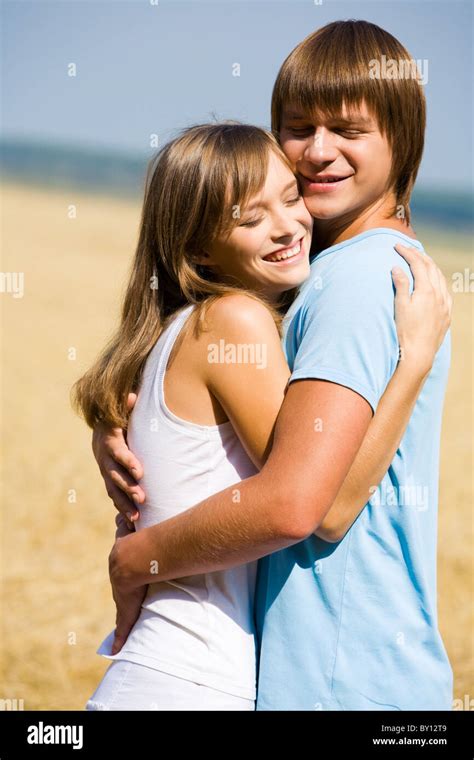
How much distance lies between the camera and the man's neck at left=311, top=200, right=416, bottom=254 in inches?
108

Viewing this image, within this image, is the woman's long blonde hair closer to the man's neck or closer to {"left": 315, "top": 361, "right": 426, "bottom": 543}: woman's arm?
the man's neck

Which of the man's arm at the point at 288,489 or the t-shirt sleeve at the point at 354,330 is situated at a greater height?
the t-shirt sleeve at the point at 354,330

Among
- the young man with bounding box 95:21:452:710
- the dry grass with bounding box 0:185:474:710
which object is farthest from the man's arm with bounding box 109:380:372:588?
the dry grass with bounding box 0:185:474:710

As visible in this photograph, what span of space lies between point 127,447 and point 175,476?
10.1 inches

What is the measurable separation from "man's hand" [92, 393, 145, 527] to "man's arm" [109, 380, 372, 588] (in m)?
0.30

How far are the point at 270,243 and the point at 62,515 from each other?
4.91 metres

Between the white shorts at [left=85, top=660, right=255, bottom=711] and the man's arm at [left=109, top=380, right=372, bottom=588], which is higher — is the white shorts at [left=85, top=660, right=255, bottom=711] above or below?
below

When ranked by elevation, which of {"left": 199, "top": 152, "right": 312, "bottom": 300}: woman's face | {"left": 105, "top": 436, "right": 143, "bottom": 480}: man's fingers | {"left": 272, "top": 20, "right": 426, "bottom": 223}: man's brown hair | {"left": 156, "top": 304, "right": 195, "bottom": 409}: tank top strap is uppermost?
{"left": 272, "top": 20, "right": 426, "bottom": 223}: man's brown hair

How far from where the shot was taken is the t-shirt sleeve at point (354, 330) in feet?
7.38

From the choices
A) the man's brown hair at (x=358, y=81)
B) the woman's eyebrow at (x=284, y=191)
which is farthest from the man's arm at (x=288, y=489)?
the man's brown hair at (x=358, y=81)

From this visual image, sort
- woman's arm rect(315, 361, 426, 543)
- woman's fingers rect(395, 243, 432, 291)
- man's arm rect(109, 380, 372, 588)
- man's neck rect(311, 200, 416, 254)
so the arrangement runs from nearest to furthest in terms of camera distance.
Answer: man's arm rect(109, 380, 372, 588) → woman's arm rect(315, 361, 426, 543) → woman's fingers rect(395, 243, 432, 291) → man's neck rect(311, 200, 416, 254)

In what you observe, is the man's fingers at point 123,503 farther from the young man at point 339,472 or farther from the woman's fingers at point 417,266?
the woman's fingers at point 417,266

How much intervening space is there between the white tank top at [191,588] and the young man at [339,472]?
56 mm

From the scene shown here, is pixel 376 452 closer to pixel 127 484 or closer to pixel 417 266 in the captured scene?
pixel 417 266
